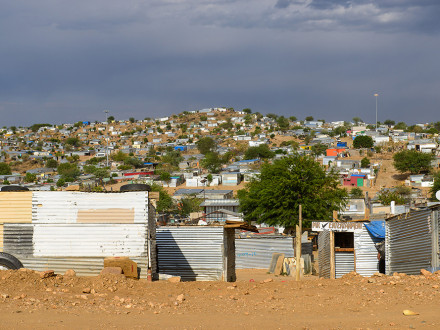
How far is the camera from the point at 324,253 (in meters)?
21.3

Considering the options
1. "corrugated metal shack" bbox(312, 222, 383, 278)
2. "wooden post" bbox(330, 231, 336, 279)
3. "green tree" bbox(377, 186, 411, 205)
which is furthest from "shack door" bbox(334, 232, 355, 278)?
"green tree" bbox(377, 186, 411, 205)

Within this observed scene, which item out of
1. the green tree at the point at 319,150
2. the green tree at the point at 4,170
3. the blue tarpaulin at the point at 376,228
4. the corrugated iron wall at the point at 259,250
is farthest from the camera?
the green tree at the point at 319,150

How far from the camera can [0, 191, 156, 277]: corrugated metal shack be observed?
588 inches

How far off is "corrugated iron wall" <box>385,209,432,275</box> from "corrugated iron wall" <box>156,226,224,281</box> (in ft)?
17.7

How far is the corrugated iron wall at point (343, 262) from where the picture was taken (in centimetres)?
1986

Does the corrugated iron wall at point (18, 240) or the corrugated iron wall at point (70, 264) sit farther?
the corrugated iron wall at point (18, 240)

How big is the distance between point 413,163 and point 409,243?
211 feet

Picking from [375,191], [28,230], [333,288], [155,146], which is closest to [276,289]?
[333,288]

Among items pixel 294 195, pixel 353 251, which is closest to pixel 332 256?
pixel 353 251

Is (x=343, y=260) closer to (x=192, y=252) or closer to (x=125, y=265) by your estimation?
(x=192, y=252)

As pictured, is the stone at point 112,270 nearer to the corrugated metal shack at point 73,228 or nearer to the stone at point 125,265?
the stone at point 125,265

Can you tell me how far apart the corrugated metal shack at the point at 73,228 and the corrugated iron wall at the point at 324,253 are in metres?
7.57

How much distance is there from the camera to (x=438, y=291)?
1080cm

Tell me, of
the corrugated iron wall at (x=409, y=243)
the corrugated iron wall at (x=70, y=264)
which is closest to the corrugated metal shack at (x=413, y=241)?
the corrugated iron wall at (x=409, y=243)
